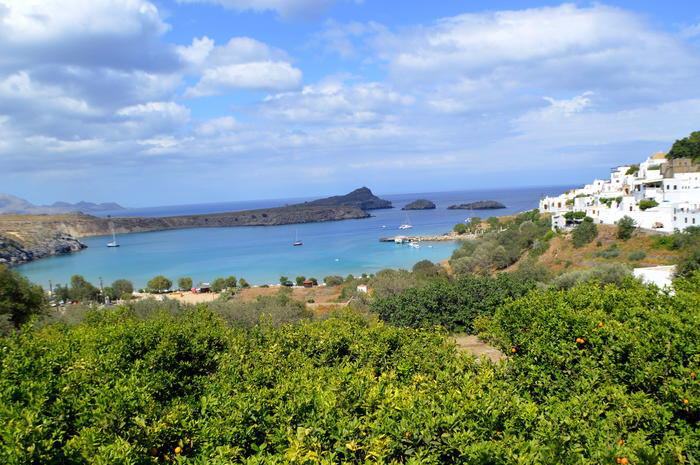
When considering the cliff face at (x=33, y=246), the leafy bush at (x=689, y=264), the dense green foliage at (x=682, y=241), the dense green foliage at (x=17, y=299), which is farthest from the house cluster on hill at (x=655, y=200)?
the cliff face at (x=33, y=246)

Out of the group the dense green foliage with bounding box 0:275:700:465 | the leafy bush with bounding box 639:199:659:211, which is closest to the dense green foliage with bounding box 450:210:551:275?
the leafy bush with bounding box 639:199:659:211

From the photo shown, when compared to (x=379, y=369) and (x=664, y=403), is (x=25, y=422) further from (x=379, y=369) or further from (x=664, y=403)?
(x=664, y=403)

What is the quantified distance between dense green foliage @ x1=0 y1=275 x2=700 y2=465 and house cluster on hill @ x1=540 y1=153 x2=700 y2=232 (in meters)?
39.2

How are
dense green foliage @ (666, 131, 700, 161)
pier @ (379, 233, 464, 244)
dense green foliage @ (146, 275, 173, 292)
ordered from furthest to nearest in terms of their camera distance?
pier @ (379, 233, 464, 244) → dense green foliage @ (666, 131, 700, 161) → dense green foliage @ (146, 275, 173, 292)

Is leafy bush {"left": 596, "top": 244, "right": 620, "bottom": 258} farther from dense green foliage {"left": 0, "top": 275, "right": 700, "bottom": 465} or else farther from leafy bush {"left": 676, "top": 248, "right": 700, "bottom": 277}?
dense green foliage {"left": 0, "top": 275, "right": 700, "bottom": 465}

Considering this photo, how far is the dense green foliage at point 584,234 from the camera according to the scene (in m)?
44.0

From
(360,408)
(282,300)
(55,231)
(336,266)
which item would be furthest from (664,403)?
(55,231)

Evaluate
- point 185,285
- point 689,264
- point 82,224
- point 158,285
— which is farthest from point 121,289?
point 82,224

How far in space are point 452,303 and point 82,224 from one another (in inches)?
6409

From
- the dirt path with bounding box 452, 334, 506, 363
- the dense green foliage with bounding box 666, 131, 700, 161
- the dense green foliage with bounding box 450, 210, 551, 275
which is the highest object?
the dense green foliage with bounding box 666, 131, 700, 161

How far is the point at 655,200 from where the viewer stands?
160 feet

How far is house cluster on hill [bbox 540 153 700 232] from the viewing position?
41.6 meters

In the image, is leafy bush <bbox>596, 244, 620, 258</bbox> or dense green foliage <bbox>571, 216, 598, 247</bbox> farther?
dense green foliage <bbox>571, 216, 598, 247</bbox>

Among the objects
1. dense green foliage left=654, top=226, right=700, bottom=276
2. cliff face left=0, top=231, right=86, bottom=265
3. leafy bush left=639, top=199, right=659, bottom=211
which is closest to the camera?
dense green foliage left=654, top=226, right=700, bottom=276
